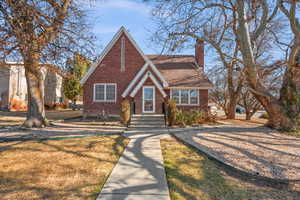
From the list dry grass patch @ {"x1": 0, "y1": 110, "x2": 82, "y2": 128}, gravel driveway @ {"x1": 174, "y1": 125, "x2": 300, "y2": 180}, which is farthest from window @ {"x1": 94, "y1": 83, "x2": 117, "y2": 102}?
gravel driveway @ {"x1": 174, "y1": 125, "x2": 300, "y2": 180}

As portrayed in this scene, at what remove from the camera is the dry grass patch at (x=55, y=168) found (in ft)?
11.7

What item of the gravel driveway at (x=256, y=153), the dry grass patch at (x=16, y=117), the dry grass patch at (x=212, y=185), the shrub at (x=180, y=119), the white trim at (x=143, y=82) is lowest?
the dry grass patch at (x=212, y=185)

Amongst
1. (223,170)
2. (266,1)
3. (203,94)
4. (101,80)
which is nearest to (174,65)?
(203,94)

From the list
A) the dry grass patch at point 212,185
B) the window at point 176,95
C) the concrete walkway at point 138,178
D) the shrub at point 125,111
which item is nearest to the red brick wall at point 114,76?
the window at point 176,95

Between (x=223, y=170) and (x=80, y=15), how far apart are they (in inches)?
363

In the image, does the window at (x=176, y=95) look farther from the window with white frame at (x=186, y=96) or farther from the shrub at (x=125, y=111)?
the shrub at (x=125, y=111)

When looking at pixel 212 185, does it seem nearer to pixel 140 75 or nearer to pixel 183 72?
pixel 140 75

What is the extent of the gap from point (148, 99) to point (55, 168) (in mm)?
10580

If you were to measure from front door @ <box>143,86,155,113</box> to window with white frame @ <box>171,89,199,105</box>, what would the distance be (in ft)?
8.07

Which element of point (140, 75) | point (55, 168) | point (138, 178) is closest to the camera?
point (138, 178)

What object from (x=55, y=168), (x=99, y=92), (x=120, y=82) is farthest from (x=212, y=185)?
(x=99, y=92)

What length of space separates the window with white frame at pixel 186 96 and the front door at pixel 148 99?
246 centimetres

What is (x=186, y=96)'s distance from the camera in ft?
53.6

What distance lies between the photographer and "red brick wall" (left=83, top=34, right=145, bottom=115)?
649 inches
